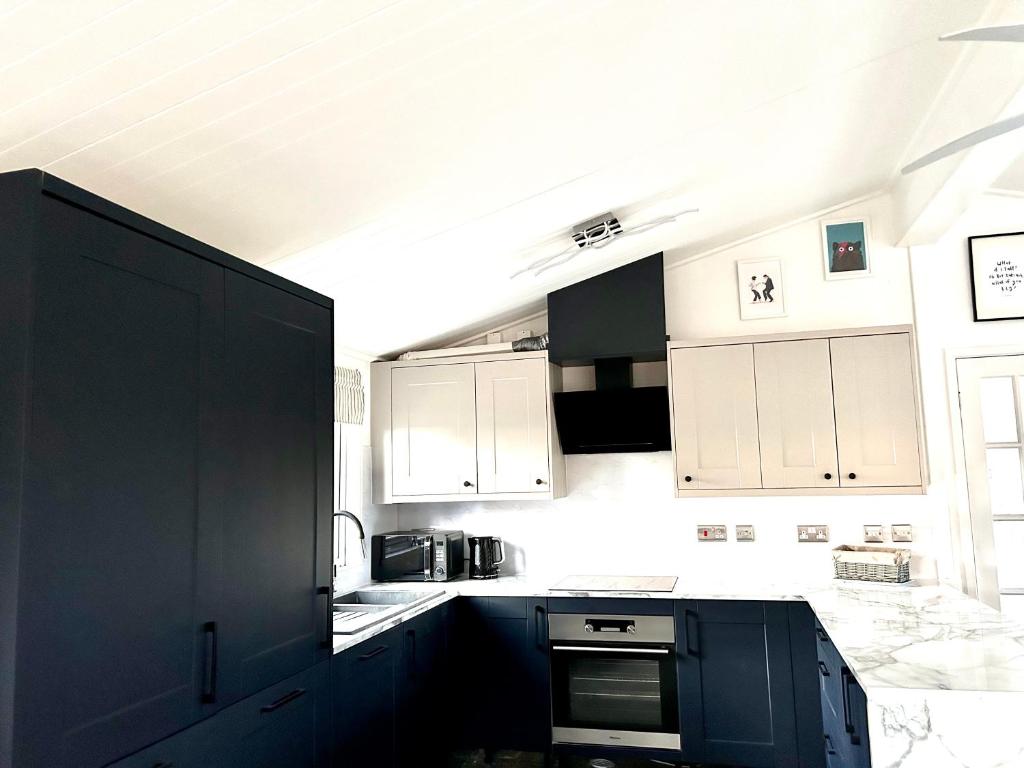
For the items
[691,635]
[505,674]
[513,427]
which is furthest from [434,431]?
[691,635]

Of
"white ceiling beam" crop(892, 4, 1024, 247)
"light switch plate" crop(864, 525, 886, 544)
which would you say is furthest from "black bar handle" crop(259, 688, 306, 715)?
"light switch plate" crop(864, 525, 886, 544)

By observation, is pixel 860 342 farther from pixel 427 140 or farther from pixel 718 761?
pixel 427 140

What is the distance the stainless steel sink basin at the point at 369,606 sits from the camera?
2.93 metres

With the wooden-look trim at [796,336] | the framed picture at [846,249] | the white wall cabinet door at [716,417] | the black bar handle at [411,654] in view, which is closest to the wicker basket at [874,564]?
the white wall cabinet door at [716,417]

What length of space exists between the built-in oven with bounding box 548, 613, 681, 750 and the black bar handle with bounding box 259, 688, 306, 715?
64.0 inches

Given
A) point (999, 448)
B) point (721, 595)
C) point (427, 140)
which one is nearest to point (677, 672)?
point (721, 595)

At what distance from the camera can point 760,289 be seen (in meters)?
4.10

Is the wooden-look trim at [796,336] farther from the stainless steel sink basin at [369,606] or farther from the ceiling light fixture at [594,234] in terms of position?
the stainless steel sink basin at [369,606]

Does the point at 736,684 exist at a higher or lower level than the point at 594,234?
lower

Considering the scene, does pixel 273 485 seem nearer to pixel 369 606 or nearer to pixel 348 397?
pixel 369 606

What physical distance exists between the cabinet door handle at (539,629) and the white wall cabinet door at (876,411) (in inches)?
60.7

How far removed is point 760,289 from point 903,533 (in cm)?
140

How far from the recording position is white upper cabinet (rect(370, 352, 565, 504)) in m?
4.05

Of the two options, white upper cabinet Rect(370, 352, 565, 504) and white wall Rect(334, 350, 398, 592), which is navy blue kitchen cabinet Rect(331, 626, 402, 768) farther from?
white upper cabinet Rect(370, 352, 565, 504)
